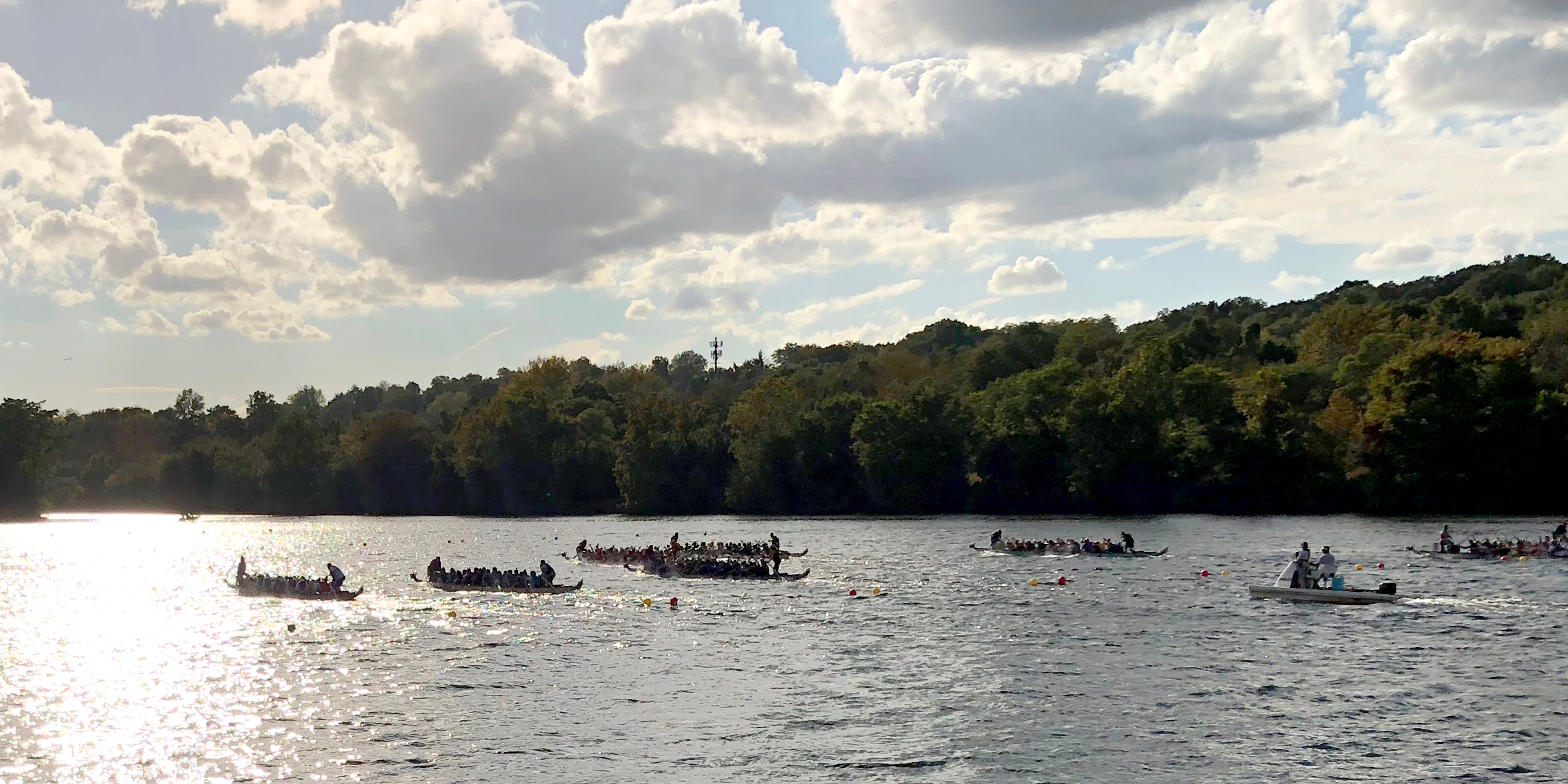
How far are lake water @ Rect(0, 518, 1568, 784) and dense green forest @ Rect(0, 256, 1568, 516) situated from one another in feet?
138

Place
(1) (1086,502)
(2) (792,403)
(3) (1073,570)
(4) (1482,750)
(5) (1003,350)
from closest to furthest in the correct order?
(4) (1482,750) < (3) (1073,570) < (1) (1086,502) < (2) (792,403) < (5) (1003,350)

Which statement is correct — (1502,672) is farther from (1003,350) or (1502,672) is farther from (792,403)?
(1003,350)

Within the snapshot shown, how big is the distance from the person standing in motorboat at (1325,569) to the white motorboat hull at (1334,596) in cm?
29

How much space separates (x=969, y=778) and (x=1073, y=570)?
43306 mm

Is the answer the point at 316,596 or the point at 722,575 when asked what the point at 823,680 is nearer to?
the point at 722,575

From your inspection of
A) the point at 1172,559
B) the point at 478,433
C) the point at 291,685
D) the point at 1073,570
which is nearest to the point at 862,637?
the point at 291,685

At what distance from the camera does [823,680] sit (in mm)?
38969

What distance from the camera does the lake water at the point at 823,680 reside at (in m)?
30.0

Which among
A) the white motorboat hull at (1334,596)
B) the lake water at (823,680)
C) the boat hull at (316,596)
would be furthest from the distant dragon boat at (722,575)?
the white motorboat hull at (1334,596)

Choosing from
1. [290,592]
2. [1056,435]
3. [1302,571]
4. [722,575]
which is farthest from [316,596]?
[1056,435]

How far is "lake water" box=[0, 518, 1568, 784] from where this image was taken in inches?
1179

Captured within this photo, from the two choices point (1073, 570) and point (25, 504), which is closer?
point (1073, 570)

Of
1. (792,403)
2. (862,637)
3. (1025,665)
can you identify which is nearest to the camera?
(1025,665)

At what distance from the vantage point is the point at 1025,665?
41594 mm
